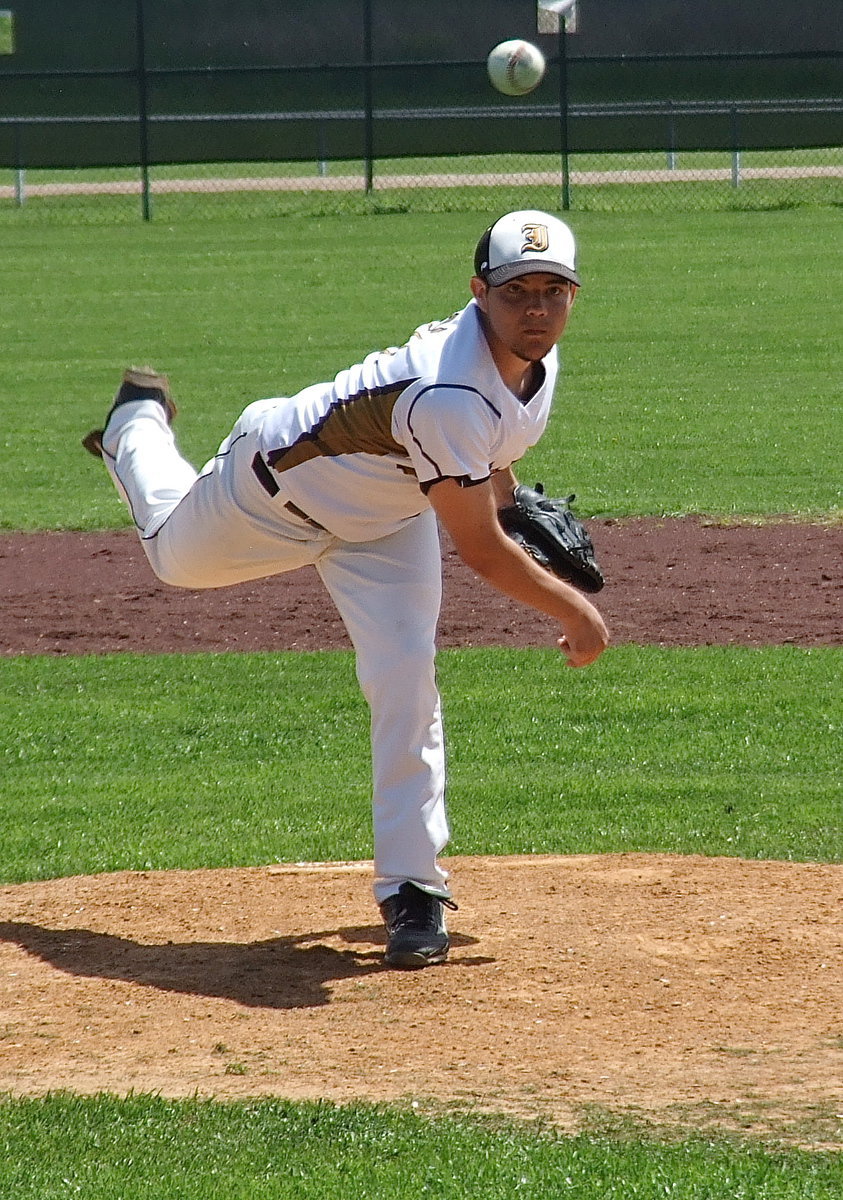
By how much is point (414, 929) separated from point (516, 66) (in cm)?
2104

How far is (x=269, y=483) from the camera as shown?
437cm

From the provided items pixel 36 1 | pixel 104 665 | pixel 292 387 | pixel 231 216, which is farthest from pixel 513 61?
pixel 104 665

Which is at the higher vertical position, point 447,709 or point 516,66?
point 516,66

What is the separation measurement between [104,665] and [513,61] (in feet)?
57.6

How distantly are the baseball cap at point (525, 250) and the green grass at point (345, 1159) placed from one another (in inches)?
72.3

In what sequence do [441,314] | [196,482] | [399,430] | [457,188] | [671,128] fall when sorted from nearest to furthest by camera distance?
[399,430]
[196,482]
[441,314]
[671,128]
[457,188]

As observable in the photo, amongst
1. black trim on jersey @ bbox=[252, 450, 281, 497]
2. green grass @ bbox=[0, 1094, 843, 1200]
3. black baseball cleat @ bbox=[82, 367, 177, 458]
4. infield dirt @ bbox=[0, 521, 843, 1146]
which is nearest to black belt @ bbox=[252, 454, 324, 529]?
black trim on jersey @ bbox=[252, 450, 281, 497]

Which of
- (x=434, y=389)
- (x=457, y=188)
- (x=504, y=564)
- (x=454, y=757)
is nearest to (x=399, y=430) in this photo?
(x=434, y=389)

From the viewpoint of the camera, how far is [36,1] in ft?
84.2

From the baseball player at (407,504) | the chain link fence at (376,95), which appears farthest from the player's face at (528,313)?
the chain link fence at (376,95)

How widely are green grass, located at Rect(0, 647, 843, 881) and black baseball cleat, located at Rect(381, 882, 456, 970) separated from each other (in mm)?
1180

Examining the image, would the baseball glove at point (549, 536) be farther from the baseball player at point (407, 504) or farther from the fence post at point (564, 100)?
the fence post at point (564, 100)

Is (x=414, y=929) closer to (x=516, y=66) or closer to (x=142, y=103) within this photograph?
(x=516, y=66)

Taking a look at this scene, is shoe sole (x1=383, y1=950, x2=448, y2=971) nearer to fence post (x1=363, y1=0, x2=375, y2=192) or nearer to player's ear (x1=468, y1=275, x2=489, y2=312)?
player's ear (x1=468, y1=275, x2=489, y2=312)
